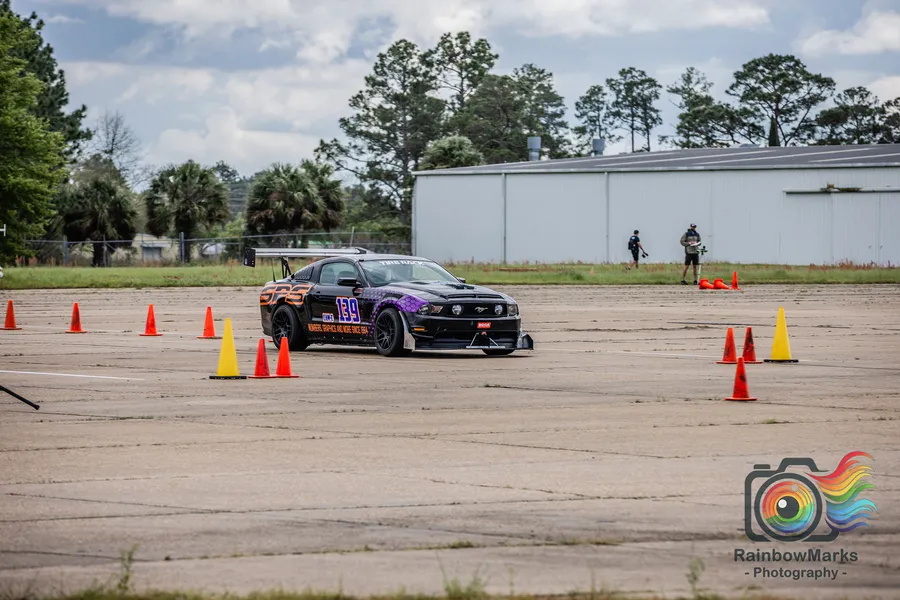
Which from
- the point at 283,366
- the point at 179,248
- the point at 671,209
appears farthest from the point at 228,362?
the point at 179,248

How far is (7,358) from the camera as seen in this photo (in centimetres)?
1920

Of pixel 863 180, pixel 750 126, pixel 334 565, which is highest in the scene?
pixel 750 126

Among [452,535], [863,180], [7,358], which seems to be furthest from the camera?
[863,180]

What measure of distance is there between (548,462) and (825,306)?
2307 cm

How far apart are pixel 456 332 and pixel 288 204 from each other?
185 feet

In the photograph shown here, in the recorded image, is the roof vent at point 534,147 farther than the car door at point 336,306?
Yes

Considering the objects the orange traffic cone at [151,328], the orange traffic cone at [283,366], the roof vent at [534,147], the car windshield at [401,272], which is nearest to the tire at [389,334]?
the car windshield at [401,272]

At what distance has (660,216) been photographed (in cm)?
6462

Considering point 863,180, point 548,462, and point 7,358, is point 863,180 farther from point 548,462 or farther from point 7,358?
point 548,462

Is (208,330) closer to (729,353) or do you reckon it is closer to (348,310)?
(348,310)

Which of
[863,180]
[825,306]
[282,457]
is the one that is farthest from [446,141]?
[282,457]

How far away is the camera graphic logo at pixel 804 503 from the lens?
23.9 feet

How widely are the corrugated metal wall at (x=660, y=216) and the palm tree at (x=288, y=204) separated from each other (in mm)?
7414

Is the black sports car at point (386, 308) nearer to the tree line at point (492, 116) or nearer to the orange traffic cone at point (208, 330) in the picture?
the orange traffic cone at point (208, 330)
